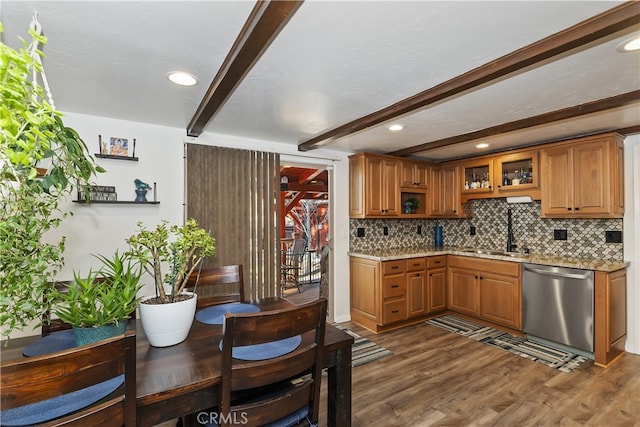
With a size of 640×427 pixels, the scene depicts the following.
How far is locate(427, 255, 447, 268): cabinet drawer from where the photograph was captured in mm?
4058

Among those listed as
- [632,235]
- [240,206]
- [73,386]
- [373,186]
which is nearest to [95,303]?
[73,386]

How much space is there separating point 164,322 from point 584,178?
13.0 feet

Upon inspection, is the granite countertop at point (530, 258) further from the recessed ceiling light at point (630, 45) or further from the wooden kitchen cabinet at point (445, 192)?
the recessed ceiling light at point (630, 45)

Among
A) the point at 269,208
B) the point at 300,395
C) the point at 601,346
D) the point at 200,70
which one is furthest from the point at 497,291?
the point at 200,70

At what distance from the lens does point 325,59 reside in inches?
68.5

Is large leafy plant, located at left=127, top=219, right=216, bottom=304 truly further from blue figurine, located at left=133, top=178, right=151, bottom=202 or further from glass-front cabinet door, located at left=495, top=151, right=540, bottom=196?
glass-front cabinet door, located at left=495, top=151, right=540, bottom=196

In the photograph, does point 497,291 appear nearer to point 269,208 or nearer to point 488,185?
point 488,185

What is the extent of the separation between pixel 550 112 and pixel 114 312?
133 inches

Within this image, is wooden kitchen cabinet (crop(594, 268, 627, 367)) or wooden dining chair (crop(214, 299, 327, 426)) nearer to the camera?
wooden dining chair (crop(214, 299, 327, 426))

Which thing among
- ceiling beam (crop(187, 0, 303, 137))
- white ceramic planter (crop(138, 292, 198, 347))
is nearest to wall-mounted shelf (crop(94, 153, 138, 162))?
ceiling beam (crop(187, 0, 303, 137))

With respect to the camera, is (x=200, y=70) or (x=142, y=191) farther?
(x=142, y=191)

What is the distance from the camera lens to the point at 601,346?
2.85 metres

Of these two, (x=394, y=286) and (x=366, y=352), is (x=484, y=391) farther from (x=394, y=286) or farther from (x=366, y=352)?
(x=394, y=286)

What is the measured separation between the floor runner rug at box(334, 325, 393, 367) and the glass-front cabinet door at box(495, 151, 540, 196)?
2.48 meters
